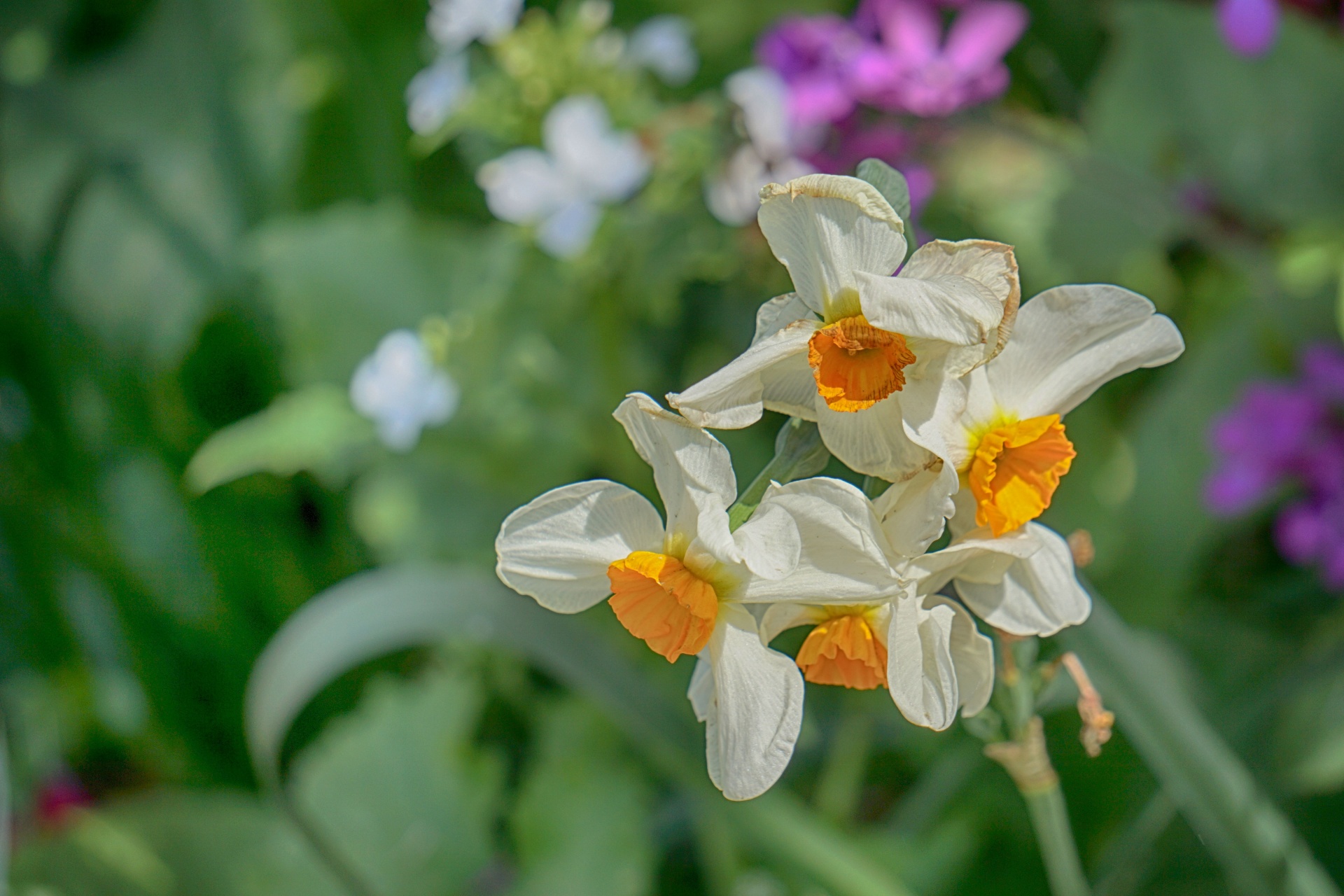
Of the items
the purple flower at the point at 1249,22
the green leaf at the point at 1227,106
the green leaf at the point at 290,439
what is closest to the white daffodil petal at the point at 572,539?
the green leaf at the point at 290,439

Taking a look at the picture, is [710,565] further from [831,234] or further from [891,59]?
[891,59]

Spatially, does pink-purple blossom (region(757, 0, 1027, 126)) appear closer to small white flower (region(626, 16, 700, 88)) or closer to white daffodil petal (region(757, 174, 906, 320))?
small white flower (region(626, 16, 700, 88))

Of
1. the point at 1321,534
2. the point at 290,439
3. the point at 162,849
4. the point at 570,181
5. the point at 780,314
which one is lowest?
the point at 162,849

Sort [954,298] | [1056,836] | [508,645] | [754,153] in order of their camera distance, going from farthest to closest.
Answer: [754,153], [508,645], [1056,836], [954,298]

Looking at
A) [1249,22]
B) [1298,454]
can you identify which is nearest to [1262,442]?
[1298,454]

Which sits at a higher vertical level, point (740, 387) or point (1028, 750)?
point (740, 387)

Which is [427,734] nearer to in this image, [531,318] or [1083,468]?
[531,318]

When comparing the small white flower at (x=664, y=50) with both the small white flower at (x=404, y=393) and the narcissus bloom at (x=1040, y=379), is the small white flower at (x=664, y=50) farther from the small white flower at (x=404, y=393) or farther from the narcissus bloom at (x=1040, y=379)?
the narcissus bloom at (x=1040, y=379)
